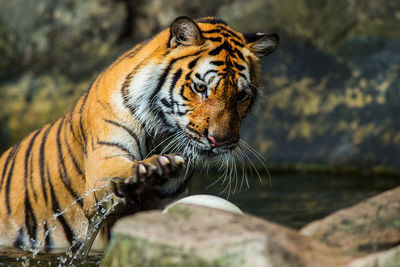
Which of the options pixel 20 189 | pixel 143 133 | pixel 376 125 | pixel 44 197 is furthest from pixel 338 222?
pixel 376 125

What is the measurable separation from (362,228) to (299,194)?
3142 mm

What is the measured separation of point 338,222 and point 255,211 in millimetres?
2645

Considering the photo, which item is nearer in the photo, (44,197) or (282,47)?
(44,197)

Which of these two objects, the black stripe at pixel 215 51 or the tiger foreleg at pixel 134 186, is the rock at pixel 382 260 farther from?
the black stripe at pixel 215 51

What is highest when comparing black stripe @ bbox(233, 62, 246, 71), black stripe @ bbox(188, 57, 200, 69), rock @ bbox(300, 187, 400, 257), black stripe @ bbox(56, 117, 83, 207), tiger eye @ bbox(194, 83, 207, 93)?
black stripe @ bbox(188, 57, 200, 69)

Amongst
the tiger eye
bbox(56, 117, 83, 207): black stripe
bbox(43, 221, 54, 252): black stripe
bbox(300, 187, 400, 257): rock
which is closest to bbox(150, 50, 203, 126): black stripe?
the tiger eye

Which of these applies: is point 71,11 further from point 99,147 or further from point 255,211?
point 99,147

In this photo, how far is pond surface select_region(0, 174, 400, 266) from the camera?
4191mm

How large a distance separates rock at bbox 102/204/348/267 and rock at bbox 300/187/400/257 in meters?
0.06

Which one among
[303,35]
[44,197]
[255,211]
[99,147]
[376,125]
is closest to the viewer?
[99,147]

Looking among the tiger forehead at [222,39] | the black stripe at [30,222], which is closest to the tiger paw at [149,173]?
the tiger forehead at [222,39]

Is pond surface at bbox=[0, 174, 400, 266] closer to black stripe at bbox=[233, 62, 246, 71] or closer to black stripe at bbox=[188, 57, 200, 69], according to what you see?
black stripe at bbox=[233, 62, 246, 71]

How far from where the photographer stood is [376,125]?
554 cm

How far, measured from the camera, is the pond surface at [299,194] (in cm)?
419
